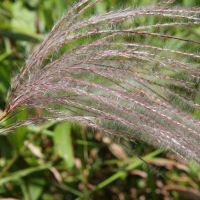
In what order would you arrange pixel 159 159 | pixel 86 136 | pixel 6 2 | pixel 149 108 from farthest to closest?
1. pixel 6 2
2. pixel 86 136
3. pixel 159 159
4. pixel 149 108

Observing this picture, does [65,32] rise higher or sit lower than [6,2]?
lower

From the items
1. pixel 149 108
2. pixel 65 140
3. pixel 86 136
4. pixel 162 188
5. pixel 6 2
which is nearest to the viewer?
pixel 149 108

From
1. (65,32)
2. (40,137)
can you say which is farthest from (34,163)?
(65,32)

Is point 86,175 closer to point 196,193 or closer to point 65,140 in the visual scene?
point 65,140

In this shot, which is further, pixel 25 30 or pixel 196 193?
pixel 25 30

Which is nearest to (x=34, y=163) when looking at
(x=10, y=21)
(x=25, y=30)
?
(x=25, y=30)

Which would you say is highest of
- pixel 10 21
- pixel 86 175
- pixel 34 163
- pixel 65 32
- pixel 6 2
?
pixel 6 2

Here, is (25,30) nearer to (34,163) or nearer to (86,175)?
(34,163)
